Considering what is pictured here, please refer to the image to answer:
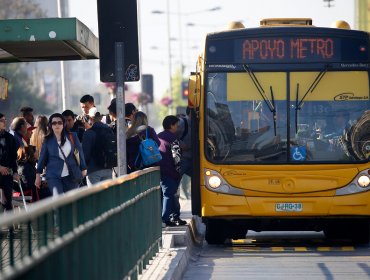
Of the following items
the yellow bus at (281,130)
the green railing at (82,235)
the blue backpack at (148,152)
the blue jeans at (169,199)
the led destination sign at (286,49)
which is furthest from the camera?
the blue jeans at (169,199)

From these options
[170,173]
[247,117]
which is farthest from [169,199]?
→ [247,117]

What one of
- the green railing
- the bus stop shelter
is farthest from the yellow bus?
the green railing

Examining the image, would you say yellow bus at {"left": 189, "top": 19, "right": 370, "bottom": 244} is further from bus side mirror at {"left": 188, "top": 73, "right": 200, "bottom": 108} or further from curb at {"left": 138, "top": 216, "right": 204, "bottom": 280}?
curb at {"left": 138, "top": 216, "right": 204, "bottom": 280}

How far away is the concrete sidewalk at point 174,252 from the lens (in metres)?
12.4

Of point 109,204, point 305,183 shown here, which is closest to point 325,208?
point 305,183

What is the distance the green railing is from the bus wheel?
15.2 ft

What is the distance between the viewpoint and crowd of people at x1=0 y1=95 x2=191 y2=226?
15.7m

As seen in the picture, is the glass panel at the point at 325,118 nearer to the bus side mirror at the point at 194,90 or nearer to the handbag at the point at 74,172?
the bus side mirror at the point at 194,90

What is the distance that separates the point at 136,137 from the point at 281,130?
2117mm

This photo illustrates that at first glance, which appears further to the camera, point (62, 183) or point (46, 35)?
point (62, 183)

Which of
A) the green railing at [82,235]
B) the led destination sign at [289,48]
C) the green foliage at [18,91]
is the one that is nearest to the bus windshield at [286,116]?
the led destination sign at [289,48]

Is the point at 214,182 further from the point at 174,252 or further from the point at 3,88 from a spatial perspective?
the point at 3,88

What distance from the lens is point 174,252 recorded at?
48.5 ft

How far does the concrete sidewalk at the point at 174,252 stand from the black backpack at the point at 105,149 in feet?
3.83
